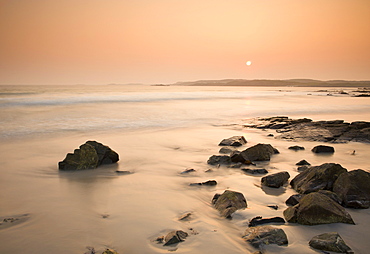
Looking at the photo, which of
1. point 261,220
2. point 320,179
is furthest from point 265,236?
point 320,179

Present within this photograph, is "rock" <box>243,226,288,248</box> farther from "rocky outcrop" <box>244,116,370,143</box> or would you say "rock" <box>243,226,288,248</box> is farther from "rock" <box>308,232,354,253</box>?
"rocky outcrop" <box>244,116,370,143</box>

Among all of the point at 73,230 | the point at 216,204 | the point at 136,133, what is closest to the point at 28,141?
the point at 136,133

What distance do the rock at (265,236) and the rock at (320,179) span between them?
161cm

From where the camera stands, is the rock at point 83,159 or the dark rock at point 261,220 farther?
the rock at point 83,159

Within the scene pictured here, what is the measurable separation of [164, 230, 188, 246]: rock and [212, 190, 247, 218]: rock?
0.83 m

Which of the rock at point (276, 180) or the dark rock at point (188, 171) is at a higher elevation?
the rock at point (276, 180)

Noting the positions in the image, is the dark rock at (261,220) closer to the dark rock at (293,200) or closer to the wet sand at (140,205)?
the wet sand at (140,205)

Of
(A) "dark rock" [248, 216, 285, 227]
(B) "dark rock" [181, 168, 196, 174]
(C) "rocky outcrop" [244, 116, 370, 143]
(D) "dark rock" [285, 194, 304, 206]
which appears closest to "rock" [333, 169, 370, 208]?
(D) "dark rock" [285, 194, 304, 206]

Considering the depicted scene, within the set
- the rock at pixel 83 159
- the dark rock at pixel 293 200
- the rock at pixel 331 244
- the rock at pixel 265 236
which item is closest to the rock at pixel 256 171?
the dark rock at pixel 293 200

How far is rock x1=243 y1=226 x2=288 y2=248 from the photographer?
3.13 meters

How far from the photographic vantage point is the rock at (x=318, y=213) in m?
3.54

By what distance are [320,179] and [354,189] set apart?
0.51 meters

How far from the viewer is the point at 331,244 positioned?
9.70 feet

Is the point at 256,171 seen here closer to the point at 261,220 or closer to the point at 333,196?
the point at 333,196
